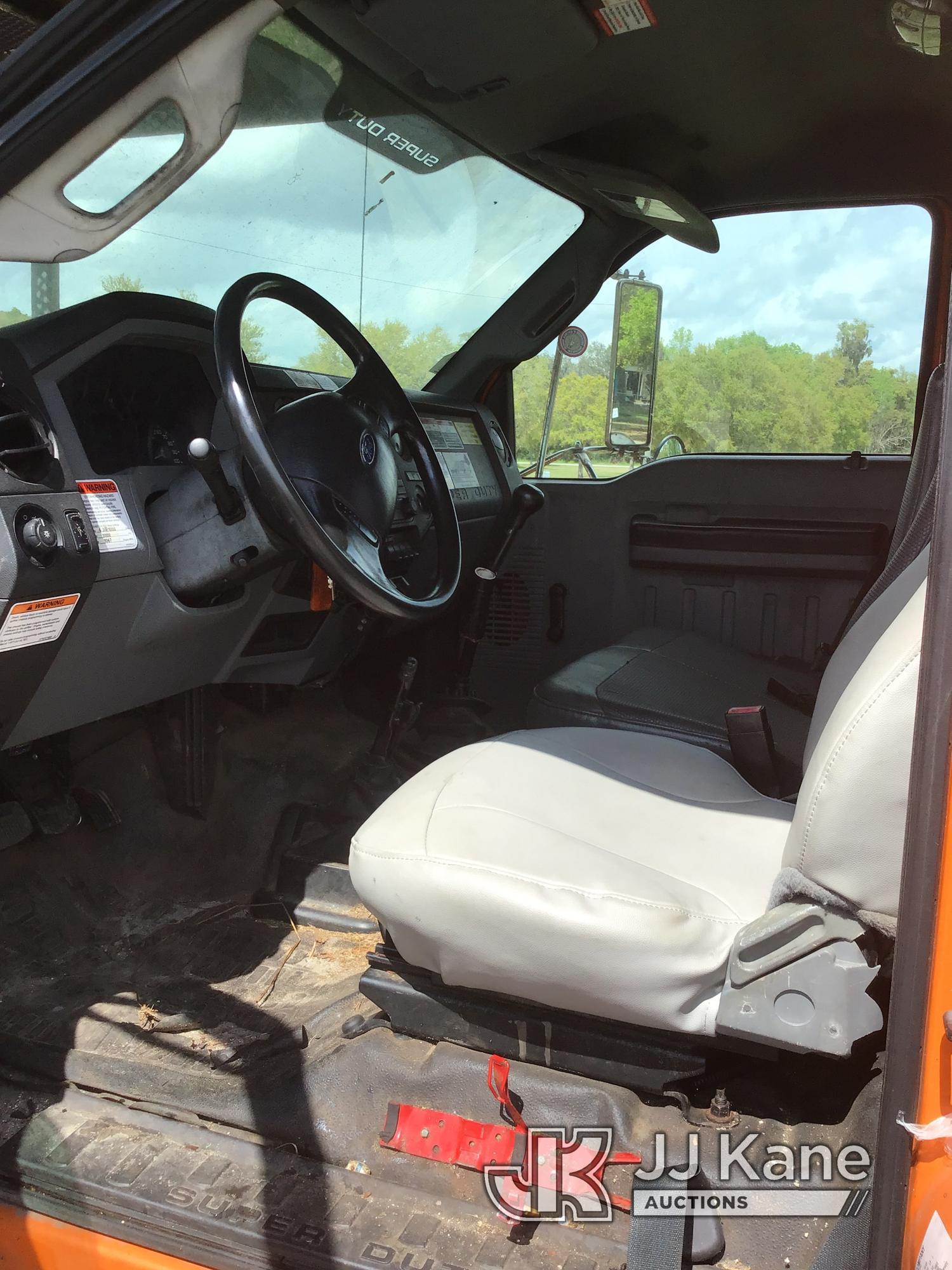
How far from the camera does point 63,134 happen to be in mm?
1065

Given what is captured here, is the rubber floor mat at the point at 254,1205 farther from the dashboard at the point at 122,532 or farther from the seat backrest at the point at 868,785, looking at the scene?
the dashboard at the point at 122,532

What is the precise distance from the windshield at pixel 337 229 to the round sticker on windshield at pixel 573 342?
0.19m

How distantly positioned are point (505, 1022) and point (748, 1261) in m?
0.36

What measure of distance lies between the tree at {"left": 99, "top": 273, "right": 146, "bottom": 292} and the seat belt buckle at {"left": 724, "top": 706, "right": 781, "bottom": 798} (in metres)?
1.29

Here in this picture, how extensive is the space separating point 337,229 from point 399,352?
367mm

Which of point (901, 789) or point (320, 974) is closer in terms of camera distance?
point (901, 789)

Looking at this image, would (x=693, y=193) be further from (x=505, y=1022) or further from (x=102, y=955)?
(x=102, y=955)

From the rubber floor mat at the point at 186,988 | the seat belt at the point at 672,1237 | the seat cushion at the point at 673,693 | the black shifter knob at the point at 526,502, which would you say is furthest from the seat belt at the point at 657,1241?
the black shifter knob at the point at 526,502

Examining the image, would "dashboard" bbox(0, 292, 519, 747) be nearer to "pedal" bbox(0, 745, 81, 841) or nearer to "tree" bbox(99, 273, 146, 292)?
"tree" bbox(99, 273, 146, 292)

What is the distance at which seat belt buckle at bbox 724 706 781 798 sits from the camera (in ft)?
5.26

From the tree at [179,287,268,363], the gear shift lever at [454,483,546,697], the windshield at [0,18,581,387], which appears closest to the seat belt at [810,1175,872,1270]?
the windshield at [0,18,581,387]

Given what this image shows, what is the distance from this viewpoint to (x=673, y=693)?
196 cm

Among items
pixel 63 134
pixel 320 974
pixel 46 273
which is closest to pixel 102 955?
pixel 320 974

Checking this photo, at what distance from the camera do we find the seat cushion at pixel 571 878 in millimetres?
1022
